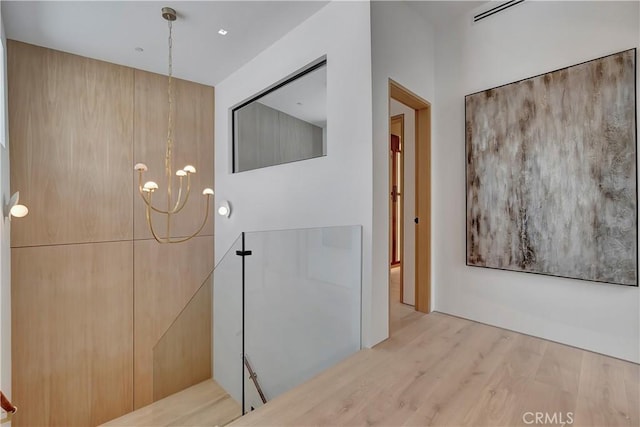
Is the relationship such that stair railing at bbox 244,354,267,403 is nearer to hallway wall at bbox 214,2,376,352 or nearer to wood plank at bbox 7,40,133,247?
hallway wall at bbox 214,2,376,352

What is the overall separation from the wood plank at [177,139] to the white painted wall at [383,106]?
2923mm

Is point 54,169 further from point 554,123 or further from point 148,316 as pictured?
point 554,123

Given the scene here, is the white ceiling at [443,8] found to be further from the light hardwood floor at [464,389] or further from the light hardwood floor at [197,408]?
the light hardwood floor at [197,408]

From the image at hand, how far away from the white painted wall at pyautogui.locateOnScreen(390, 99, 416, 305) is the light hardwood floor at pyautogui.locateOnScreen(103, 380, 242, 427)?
2.22m

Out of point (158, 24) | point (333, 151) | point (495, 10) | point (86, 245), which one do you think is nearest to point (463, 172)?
point (333, 151)

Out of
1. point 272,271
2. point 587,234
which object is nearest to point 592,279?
point 587,234

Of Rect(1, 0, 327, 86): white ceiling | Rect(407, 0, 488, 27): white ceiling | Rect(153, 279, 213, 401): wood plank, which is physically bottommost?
Rect(153, 279, 213, 401): wood plank

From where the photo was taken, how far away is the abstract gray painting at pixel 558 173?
211 centimetres

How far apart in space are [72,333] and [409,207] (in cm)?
412

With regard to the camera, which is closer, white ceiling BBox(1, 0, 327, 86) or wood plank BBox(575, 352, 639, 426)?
wood plank BBox(575, 352, 639, 426)

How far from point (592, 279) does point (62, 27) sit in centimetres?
517

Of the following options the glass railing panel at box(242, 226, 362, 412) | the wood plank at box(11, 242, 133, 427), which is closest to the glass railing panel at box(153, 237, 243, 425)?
the glass railing panel at box(242, 226, 362, 412)

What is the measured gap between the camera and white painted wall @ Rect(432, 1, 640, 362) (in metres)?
2.17
